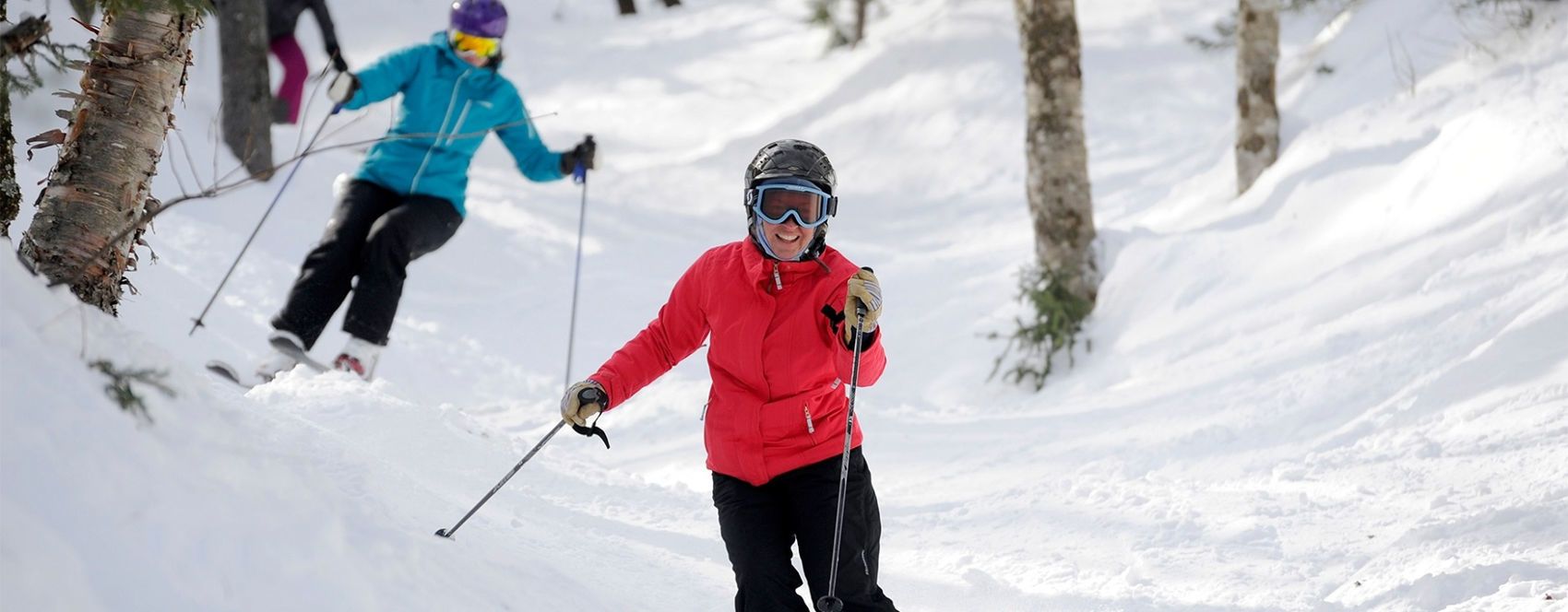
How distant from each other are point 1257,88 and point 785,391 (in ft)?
24.2

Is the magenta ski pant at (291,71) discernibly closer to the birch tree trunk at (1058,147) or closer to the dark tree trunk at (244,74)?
the dark tree trunk at (244,74)

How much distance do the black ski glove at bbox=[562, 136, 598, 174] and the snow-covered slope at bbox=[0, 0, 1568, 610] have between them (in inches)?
54.3

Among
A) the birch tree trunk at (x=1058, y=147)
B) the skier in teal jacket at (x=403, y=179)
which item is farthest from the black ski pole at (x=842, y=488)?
the birch tree trunk at (x=1058, y=147)

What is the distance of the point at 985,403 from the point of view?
8.55 metres

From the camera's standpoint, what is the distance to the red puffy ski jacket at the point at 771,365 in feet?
11.9

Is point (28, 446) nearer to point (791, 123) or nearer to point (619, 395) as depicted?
point (619, 395)

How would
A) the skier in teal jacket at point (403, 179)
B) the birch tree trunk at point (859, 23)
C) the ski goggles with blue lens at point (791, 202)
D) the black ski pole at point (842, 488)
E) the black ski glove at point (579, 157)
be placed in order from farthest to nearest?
1. the birch tree trunk at point (859, 23)
2. the black ski glove at point (579, 157)
3. the skier in teal jacket at point (403, 179)
4. the ski goggles with blue lens at point (791, 202)
5. the black ski pole at point (842, 488)

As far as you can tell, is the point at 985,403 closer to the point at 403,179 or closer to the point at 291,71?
the point at 403,179

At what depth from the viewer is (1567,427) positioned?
15.9 ft

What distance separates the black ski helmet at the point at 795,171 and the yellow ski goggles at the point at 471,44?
3160mm

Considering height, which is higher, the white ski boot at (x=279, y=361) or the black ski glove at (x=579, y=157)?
the black ski glove at (x=579, y=157)

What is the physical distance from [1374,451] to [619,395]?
10.8 feet

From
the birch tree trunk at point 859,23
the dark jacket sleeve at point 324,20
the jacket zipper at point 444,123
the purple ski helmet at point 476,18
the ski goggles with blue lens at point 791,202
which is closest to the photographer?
the ski goggles with blue lens at point 791,202

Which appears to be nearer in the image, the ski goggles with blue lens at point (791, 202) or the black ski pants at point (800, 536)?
the black ski pants at point (800, 536)
